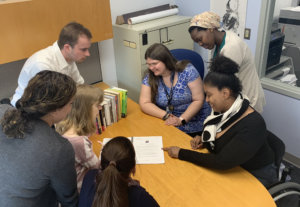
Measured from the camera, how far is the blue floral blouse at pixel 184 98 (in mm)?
2176

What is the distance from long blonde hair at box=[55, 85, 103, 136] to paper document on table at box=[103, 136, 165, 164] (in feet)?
1.14

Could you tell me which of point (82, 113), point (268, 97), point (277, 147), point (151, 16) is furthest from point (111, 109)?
point (268, 97)

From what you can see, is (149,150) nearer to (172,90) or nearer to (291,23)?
(172,90)

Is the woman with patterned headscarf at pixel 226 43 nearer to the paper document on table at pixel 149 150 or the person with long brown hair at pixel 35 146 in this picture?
the paper document on table at pixel 149 150

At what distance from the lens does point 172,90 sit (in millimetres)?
2182

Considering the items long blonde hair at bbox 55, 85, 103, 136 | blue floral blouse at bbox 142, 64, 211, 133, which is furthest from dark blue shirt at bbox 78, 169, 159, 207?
blue floral blouse at bbox 142, 64, 211, 133

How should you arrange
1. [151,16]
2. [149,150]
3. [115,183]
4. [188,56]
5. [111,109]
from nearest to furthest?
[115,183], [149,150], [111,109], [188,56], [151,16]

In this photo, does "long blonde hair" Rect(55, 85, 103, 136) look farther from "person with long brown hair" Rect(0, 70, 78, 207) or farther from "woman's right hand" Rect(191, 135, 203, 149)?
"woman's right hand" Rect(191, 135, 203, 149)

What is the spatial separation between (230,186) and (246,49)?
3.49 ft

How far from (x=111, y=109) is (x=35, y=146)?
3.48 feet

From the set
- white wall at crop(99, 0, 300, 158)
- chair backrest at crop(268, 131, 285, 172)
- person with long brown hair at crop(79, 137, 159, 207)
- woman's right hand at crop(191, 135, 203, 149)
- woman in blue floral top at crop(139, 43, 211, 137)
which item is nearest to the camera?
person with long brown hair at crop(79, 137, 159, 207)

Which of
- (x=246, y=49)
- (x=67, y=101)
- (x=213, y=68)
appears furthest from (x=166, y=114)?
(x=67, y=101)

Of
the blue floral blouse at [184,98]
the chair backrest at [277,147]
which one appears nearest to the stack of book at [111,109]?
the blue floral blouse at [184,98]

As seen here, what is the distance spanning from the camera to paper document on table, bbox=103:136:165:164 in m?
1.64
